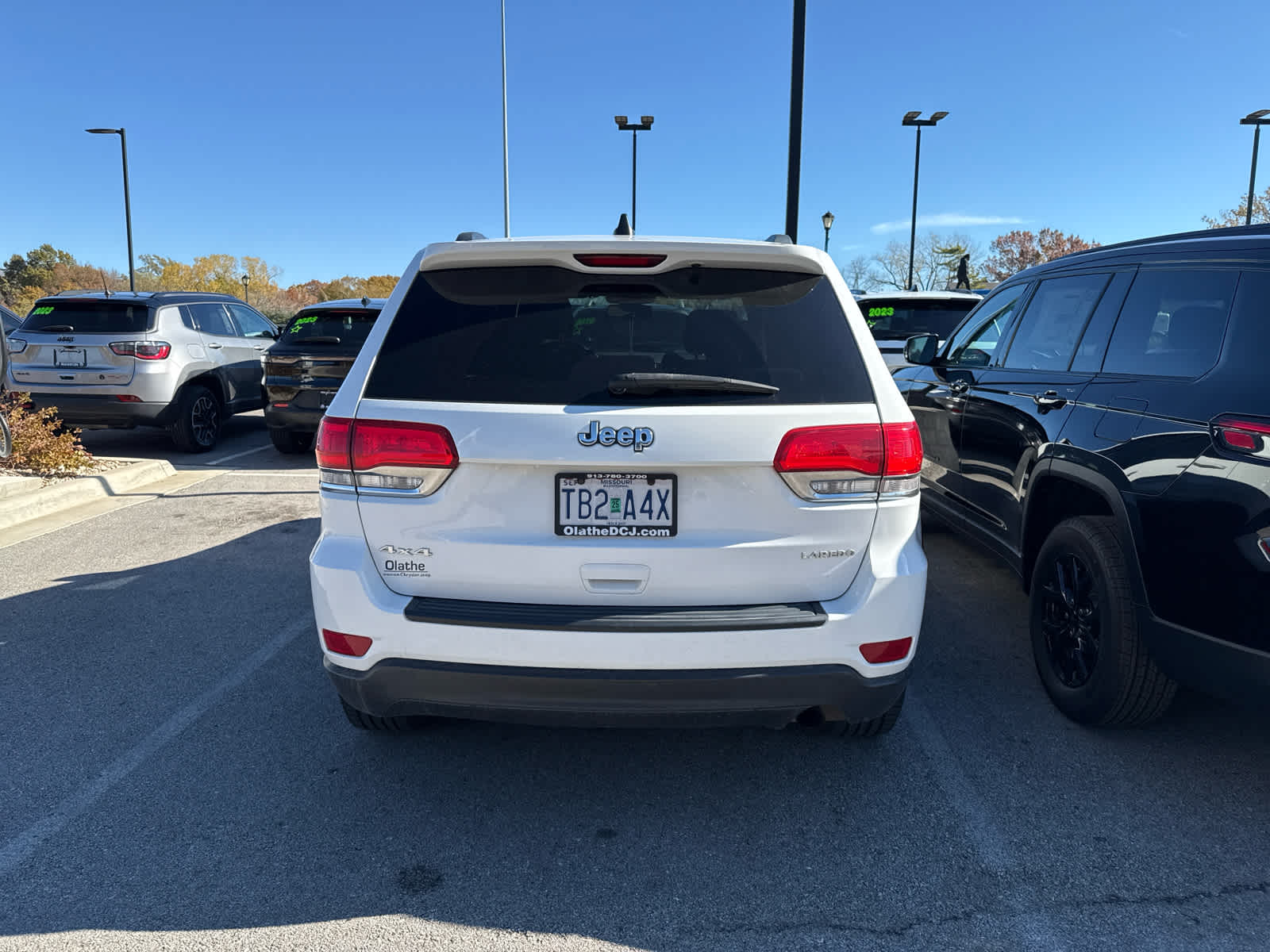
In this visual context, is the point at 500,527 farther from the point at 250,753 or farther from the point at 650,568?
the point at 250,753

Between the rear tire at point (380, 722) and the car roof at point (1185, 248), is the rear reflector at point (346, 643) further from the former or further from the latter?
the car roof at point (1185, 248)

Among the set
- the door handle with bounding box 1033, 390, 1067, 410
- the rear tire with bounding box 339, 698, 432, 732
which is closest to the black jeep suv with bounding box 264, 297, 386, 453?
the rear tire with bounding box 339, 698, 432, 732

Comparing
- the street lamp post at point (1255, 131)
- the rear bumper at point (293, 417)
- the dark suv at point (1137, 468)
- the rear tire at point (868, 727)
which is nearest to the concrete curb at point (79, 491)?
the rear bumper at point (293, 417)

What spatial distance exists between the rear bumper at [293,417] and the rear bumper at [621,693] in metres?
Answer: 7.62

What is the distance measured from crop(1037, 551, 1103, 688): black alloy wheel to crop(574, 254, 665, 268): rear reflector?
217 cm

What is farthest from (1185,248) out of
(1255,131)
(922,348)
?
(1255,131)

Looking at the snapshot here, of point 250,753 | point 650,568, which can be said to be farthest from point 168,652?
point 650,568

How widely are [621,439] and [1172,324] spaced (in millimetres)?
2194

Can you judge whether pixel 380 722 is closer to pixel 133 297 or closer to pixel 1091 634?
pixel 1091 634

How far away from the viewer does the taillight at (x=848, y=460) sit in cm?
253

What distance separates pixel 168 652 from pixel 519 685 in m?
2.69

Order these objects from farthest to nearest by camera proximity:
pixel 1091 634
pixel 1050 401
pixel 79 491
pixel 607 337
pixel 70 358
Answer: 1. pixel 70 358
2. pixel 79 491
3. pixel 1050 401
4. pixel 1091 634
5. pixel 607 337

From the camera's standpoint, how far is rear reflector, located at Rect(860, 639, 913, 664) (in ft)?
8.55

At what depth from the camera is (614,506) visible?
2.51 m
